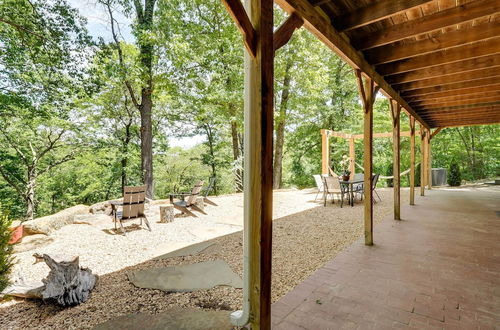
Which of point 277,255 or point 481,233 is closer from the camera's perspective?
point 277,255

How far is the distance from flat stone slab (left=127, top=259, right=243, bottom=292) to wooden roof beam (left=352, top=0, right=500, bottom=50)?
2.98 m

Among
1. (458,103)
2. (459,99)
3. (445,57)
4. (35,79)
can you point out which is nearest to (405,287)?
(445,57)

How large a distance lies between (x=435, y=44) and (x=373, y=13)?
1142 mm

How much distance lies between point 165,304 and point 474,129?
62.0 feet

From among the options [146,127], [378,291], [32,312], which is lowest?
[32,312]

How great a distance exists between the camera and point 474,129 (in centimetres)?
1425

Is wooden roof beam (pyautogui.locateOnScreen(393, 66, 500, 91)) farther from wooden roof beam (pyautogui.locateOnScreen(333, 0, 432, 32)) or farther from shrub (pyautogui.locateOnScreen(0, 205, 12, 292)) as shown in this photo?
shrub (pyautogui.locateOnScreen(0, 205, 12, 292))

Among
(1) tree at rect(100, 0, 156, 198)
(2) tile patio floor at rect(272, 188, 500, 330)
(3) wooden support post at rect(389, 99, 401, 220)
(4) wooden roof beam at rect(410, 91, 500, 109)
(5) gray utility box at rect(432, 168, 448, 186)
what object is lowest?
(2) tile patio floor at rect(272, 188, 500, 330)

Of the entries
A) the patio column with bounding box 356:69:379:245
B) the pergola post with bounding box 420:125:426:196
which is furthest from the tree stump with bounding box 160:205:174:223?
the pergola post with bounding box 420:125:426:196

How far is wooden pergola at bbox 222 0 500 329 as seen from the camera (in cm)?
151

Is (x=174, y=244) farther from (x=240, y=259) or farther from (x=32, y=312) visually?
(x=32, y=312)

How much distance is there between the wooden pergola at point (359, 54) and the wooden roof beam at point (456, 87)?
0.01 m

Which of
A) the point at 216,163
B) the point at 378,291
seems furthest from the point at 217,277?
the point at 216,163

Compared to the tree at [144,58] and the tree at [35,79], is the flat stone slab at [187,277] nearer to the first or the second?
the tree at [35,79]
